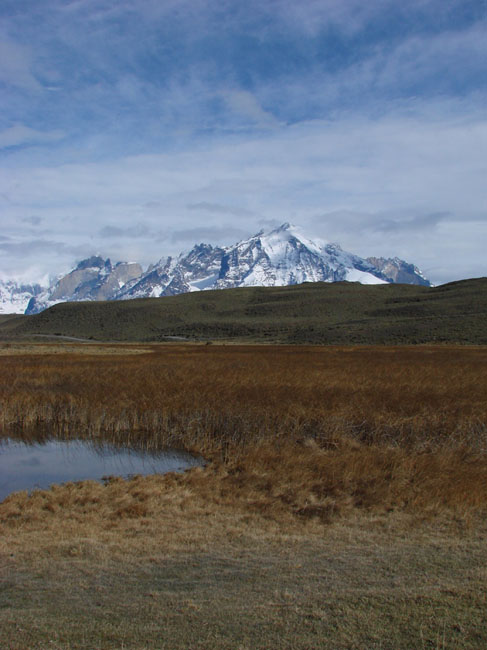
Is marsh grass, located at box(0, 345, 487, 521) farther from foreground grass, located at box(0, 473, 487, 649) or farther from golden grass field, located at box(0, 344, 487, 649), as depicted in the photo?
foreground grass, located at box(0, 473, 487, 649)

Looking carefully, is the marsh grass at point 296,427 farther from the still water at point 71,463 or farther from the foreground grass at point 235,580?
the foreground grass at point 235,580

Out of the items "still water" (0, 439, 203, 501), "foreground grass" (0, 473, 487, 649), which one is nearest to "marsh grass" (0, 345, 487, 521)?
"still water" (0, 439, 203, 501)

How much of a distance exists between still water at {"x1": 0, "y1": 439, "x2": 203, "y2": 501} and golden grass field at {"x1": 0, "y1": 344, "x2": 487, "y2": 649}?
106cm

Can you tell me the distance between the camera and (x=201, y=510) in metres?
12.1

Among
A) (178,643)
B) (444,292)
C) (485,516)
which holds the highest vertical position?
(444,292)

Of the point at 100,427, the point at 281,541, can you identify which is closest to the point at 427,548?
the point at 281,541

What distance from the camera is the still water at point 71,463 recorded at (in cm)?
1622

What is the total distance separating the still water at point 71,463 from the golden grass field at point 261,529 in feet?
3.47

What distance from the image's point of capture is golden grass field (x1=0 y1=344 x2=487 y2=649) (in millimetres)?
6520

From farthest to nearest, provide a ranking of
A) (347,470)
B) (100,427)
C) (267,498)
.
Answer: (100,427) → (347,470) → (267,498)

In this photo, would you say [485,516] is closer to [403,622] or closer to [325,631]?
[403,622]

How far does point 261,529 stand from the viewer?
10797mm

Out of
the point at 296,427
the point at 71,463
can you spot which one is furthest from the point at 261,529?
the point at 71,463

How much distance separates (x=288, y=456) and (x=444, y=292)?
19719 cm
